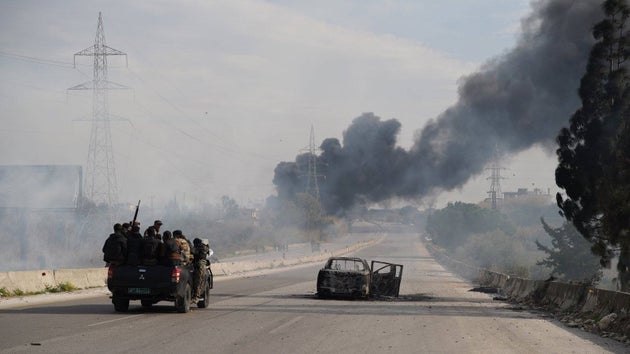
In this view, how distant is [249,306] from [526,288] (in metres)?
12.8

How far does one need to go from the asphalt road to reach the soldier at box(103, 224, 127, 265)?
1.17 metres

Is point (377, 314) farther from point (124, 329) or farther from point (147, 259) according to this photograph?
point (124, 329)

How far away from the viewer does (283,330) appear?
1593 centimetres

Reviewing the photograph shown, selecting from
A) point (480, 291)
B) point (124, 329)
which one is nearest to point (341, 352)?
point (124, 329)

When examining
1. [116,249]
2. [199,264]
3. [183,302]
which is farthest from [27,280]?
[183,302]

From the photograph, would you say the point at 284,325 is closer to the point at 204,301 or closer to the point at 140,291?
the point at 140,291

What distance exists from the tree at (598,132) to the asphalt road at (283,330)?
13.5m

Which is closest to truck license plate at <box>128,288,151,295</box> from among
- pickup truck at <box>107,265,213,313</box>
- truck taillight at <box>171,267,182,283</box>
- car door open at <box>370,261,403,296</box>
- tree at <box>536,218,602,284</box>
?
pickup truck at <box>107,265,213,313</box>

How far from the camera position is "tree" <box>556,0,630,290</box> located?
35.1m

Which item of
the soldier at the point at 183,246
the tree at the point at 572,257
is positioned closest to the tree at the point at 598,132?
the soldier at the point at 183,246

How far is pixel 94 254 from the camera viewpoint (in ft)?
235

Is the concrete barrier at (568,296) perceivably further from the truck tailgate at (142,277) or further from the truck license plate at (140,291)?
the truck license plate at (140,291)

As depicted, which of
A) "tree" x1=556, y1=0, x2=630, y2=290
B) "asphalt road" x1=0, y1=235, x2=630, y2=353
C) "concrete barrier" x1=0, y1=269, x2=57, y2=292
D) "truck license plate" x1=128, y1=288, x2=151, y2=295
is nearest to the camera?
"asphalt road" x1=0, y1=235, x2=630, y2=353

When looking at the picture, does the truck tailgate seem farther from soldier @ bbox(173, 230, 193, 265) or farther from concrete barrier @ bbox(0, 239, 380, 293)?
concrete barrier @ bbox(0, 239, 380, 293)
